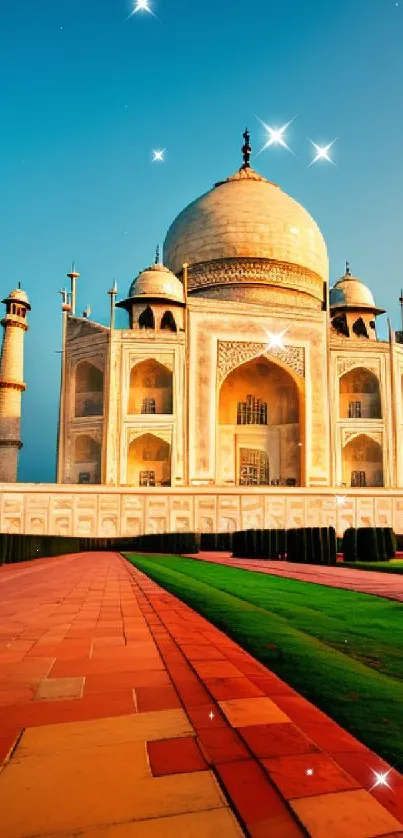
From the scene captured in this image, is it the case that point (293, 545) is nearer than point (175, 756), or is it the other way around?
point (175, 756)

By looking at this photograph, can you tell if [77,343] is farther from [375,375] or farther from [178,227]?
[375,375]

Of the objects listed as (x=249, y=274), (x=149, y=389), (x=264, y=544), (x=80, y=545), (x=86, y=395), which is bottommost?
(x=80, y=545)

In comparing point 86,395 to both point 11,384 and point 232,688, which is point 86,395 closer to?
point 11,384

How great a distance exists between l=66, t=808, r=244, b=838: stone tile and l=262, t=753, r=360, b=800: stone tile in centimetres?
15

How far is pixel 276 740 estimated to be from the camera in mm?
1482

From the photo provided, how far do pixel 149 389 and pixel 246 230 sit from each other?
8903 mm

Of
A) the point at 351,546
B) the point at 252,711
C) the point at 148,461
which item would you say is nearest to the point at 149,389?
the point at 148,461

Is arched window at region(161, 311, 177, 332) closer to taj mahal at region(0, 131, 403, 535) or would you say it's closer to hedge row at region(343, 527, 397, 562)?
taj mahal at region(0, 131, 403, 535)

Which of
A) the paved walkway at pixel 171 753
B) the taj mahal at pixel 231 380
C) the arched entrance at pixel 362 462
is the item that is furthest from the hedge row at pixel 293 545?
the arched entrance at pixel 362 462

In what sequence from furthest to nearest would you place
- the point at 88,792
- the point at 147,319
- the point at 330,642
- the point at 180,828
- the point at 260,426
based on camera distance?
the point at 260,426
the point at 147,319
the point at 330,642
the point at 88,792
the point at 180,828

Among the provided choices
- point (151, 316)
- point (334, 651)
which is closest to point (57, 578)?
point (334, 651)

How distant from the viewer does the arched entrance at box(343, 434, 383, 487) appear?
23.8 m

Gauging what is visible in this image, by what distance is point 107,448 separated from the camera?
21.2m

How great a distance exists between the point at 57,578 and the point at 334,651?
4417mm
